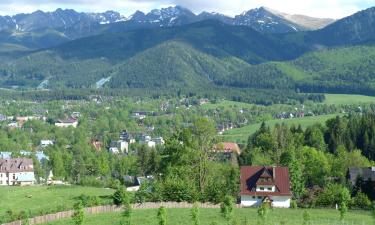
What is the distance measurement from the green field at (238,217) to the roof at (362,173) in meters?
18.9

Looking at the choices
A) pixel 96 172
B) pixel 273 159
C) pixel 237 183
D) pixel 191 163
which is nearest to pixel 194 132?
pixel 191 163

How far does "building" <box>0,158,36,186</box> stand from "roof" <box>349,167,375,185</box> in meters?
58.9

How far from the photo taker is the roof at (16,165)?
406 ft

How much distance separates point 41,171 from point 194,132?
55453mm

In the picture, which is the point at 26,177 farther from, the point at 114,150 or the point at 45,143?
the point at 45,143

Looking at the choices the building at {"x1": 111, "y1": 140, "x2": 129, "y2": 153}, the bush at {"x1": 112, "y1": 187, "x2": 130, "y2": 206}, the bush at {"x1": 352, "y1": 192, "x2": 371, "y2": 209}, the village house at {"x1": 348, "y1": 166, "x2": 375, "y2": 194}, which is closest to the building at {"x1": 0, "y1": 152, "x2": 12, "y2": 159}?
the building at {"x1": 111, "y1": 140, "x2": 129, "y2": 153}

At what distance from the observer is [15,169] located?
405ft

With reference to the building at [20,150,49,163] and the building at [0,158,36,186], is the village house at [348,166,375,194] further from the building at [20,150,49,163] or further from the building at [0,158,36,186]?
the building at [20,150,49,163]

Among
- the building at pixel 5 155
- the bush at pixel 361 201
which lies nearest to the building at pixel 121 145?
the building at pixel 5 155

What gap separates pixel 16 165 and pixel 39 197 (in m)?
50.7

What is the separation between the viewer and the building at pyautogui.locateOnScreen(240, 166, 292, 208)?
76.7 meters

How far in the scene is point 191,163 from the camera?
7662 centimetres

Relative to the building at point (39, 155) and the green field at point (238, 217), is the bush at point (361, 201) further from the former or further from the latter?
the building at point (39, 155)

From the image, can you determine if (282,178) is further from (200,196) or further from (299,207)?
(200,196)
